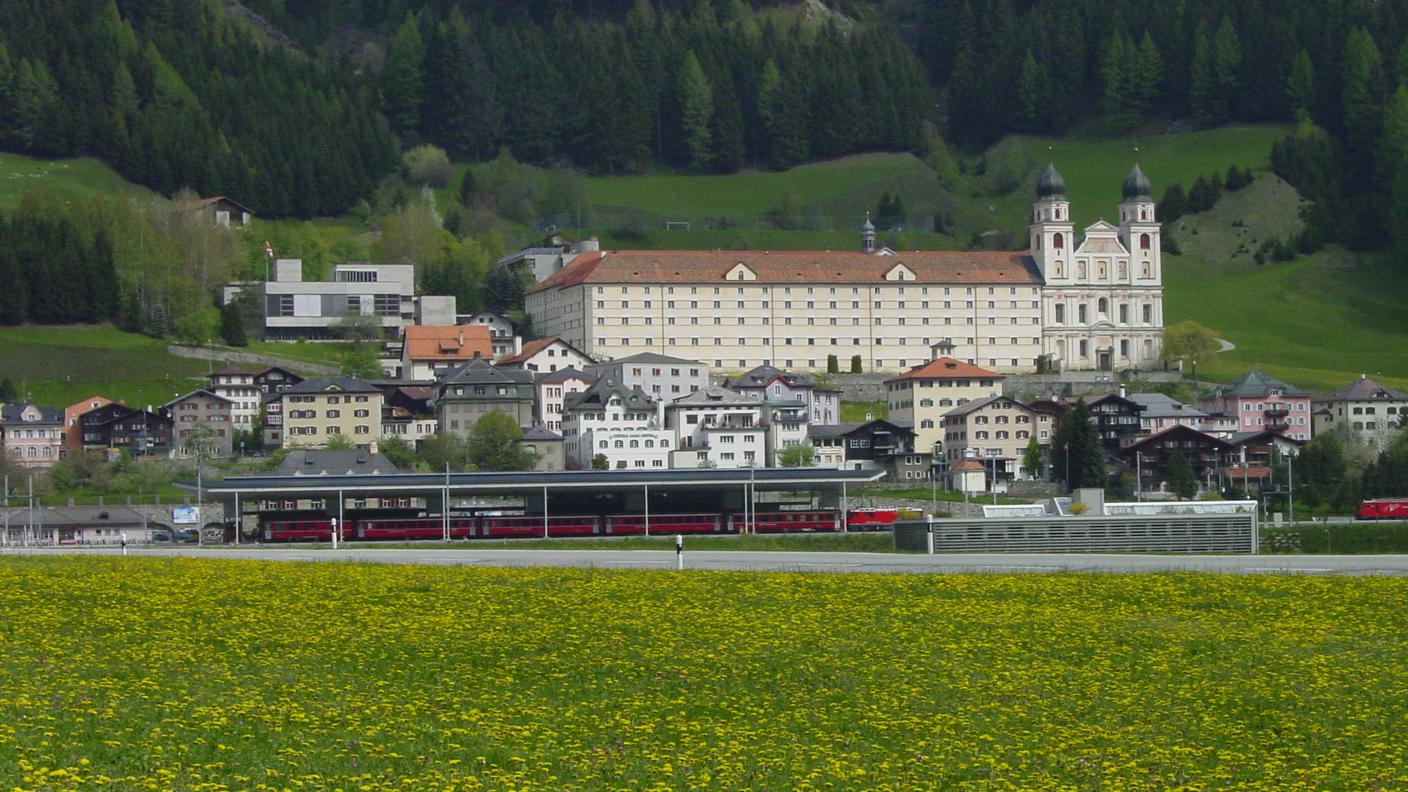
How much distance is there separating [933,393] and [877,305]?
27050 millimetres

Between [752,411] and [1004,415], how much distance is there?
14.4m

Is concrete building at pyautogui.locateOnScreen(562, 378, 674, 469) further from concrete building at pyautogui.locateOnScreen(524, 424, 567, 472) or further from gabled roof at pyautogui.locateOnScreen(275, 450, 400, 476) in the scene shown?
gabled roof at pyautogui.locateOnScreen(275, 450, 400, 476)

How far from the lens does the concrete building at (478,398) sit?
125688 mm

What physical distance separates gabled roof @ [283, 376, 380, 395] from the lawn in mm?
12074

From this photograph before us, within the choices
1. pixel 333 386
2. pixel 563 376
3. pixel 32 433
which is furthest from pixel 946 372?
pixel 32 433

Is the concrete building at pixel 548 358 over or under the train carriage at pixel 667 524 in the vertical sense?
over

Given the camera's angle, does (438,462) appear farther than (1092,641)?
Yes

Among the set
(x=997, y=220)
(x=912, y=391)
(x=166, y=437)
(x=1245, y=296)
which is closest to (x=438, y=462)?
(x=166, y=437)

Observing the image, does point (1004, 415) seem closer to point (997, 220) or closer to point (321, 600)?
point (997, 220)

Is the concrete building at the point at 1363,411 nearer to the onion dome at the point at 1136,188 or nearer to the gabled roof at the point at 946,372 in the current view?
the gabled roof at the point at 946,372

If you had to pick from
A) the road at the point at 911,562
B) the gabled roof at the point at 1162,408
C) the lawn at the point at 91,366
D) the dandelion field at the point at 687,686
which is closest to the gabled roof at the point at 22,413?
the lawn at the point at 91,366

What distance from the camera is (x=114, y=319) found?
481 ft

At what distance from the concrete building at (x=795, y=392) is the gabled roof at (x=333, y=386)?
23.3 metres

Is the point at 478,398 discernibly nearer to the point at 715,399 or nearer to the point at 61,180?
the point at 715,399
